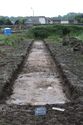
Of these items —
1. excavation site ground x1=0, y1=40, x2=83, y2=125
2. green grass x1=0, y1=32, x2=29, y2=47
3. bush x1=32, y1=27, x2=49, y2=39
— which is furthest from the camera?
bush x1=32, y1=27, x2=49, y2=39

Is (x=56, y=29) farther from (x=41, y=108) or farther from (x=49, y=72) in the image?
(x=41, y=108)

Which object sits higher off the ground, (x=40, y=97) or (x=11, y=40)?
(x=40, y=97)

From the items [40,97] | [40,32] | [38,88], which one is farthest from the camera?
[40,32]

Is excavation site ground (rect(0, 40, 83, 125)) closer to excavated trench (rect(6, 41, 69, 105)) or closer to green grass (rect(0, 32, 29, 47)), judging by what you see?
excavated trench (rect(6, 41, 69, 105))

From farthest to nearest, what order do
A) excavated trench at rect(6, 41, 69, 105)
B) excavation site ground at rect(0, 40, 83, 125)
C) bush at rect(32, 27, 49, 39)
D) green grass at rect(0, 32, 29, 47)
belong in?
bush at rect(32, 27, 49, 39) < green grass at rect(0, 32, 29, 47) < excavated trench at rect(6, 41, 69, 105) < excavation site ground at rect(0, 40, 83, 125)

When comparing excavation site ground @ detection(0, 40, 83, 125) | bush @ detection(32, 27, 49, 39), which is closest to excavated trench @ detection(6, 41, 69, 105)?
excavation site ground @ detection(0, 40, 83, 125)

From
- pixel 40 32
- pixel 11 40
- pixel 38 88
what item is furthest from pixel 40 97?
pixel 40 32

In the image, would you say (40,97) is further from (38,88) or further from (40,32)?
(40,32)

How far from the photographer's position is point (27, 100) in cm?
961

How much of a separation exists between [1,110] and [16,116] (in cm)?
72

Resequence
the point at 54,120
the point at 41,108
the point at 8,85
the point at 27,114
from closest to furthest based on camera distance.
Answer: the point at 54,120 → the point at 27,114 → the point at 41,108 → the point at 8,85

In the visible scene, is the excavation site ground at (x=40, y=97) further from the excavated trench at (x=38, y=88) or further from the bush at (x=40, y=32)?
the bush at (x=40, y=32)

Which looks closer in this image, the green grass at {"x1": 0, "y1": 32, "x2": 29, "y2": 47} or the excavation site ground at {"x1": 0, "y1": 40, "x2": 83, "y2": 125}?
the excavation site ground at {"x1": 0, "y1": 40, "x2": 83, "y2": 125}

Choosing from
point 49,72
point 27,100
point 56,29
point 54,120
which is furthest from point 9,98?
point 56,29
